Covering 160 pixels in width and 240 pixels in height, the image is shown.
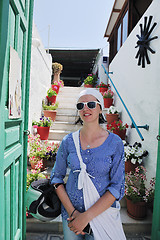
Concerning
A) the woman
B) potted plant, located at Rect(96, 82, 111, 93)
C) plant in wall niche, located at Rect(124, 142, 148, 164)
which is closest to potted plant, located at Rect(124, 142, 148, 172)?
plant in wall niche, located at Rect(124, 142, 148, 164)

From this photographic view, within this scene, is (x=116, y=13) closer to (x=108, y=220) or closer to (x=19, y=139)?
(x=19, y=139)

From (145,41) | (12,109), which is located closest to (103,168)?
(12,109)

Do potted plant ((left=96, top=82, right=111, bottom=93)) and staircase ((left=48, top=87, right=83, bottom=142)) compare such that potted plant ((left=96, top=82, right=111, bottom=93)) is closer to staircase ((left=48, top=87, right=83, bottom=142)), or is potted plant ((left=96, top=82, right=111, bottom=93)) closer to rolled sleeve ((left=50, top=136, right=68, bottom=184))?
staircase ((left=48, top=87, right=83, bottom=142))

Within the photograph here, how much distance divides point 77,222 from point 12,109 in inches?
36.8

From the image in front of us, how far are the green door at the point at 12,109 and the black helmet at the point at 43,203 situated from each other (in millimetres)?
194

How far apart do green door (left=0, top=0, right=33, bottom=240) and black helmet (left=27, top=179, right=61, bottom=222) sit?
194mm

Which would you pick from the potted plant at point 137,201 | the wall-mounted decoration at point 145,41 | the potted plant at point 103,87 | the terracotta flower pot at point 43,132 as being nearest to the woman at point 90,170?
the potted plant at point 137,201

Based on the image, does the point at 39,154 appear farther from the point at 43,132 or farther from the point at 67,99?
the point at 67,99

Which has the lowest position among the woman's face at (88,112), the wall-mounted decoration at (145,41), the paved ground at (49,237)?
the paved ground at (49,237)

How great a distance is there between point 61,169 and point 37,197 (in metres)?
0.26

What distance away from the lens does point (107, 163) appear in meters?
1.19

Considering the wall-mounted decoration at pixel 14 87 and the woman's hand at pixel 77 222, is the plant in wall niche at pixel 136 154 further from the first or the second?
the wall-mounted decoration at pixel 14 87

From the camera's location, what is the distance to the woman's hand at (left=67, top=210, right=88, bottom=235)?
1.14 m

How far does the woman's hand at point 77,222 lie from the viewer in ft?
3.75
